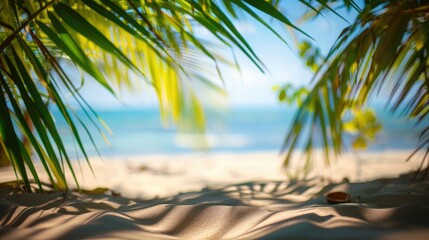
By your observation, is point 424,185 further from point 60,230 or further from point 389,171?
point 389,171

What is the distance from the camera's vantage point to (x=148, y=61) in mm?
1391

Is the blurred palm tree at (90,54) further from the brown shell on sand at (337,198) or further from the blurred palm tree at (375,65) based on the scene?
the brown shell on sand at (337,198)

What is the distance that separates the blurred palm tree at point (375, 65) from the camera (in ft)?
2.99

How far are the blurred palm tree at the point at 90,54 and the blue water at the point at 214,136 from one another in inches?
165

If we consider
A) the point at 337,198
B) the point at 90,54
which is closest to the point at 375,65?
the point at 337,198

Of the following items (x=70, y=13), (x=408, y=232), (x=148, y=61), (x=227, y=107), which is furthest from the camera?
(x=148, y=61)

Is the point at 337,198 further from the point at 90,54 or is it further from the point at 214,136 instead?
the point at 214,136

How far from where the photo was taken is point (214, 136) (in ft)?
36.9

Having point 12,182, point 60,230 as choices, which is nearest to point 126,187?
point 12,182

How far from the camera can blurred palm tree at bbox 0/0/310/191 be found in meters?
0.70

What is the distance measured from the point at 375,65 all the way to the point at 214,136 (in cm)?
1001

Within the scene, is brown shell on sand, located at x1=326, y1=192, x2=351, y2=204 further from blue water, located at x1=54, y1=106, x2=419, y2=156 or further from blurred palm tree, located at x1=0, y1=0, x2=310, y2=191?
blue water, located at x1=54, y1=106, x2=419, y2=156

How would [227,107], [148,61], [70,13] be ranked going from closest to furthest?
[70,13], [227,107], [148,61]

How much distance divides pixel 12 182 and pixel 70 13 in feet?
2.26
